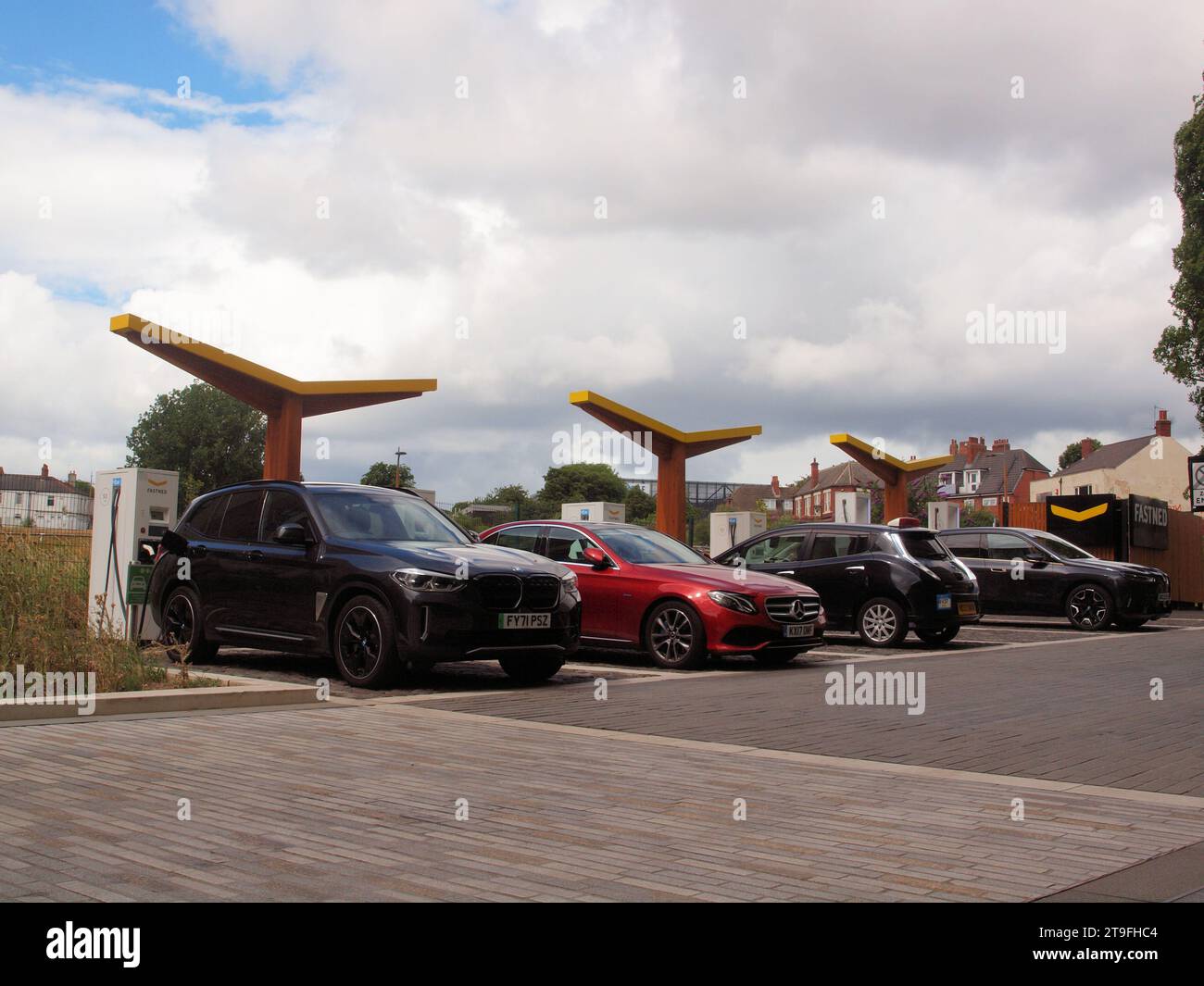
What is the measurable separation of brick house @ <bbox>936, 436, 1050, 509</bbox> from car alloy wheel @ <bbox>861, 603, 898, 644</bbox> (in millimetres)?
101212

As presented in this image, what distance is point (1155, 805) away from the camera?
5941mm

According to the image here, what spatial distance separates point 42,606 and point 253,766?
4.78 meters

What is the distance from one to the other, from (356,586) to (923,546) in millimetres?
9049

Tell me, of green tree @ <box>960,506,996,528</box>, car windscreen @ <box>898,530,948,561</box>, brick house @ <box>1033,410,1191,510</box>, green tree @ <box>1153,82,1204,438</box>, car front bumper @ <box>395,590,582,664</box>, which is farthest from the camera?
green tree @ <box>960,506,996,528</box>

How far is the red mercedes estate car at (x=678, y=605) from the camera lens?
1272cm

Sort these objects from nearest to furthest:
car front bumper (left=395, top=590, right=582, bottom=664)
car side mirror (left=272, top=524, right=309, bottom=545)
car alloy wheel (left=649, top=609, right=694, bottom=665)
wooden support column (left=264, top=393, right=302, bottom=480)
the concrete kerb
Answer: the concrete kerb → car front bumper (left=395, top=590, right=582, bottom=664) → car side mirror (left=272, top=524, right=309, bottom=545) → car alloy wheel (left=649, top=609, right=694, bottom=665) → wooden support column (left=264, top=393, right=302, bottom=480)

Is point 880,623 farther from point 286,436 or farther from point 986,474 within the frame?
point 986,474

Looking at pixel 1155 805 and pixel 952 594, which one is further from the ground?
pixel 952 594

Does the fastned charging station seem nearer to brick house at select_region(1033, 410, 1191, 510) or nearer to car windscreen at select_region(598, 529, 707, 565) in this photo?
car windscreen at select_region(598, 529, 707, 565)

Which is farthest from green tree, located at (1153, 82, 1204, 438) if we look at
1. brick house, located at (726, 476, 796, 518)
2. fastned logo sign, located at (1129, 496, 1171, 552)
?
brick house, located at (726, 476, 796, 518)

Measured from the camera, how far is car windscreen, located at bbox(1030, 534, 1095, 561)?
71.5 feet

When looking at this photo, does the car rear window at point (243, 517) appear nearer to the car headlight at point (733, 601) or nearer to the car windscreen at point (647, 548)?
the car windscreen at point (647, 548)
